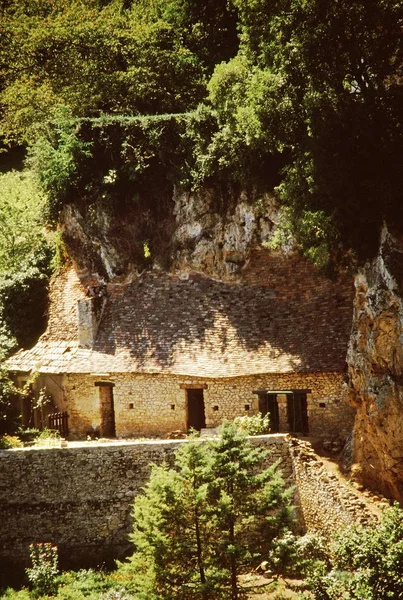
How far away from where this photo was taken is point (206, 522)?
15586 millimetres

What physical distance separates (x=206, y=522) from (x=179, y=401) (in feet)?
26.0

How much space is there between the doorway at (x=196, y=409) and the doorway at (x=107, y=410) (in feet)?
11.7

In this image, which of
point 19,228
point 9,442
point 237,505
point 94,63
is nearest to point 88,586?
point 9,442

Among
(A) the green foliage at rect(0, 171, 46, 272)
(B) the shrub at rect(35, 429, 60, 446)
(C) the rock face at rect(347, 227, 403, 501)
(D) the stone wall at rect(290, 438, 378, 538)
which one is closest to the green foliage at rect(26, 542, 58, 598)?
(B) the shrub at rect(35, 429, 60, 446)

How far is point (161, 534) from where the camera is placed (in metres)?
15.2

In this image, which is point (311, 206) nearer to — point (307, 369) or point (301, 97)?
point (301, 97)

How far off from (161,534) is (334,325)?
10.7 m

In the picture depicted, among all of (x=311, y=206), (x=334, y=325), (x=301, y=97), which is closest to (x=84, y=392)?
(x=334, y=325)

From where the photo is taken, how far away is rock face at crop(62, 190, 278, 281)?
79.7ft

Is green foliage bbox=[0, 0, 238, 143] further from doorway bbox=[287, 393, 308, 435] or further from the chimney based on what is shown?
doorway bbox=[287, 393, 308, 435]

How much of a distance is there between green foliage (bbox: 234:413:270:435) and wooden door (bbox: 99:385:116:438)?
6.43 meters

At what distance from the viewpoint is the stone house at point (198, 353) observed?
71.4ft

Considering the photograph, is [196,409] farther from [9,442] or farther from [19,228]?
[19,228]

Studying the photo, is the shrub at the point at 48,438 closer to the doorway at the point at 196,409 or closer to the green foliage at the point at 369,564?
the doorway at the point at 196,409
